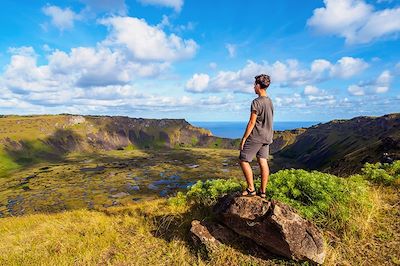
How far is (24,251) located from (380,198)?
1684 cm

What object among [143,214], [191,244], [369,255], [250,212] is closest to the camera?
[369,255]

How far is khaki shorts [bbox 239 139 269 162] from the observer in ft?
38.6

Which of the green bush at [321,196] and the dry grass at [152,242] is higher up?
the green bush at [321,196]

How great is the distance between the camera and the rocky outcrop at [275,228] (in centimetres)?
1000

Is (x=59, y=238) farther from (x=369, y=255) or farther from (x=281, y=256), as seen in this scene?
(x=369, y=255)

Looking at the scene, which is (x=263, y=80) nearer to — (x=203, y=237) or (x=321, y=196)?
(x=321, y=196)

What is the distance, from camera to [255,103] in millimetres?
11648

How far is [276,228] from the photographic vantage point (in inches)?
406

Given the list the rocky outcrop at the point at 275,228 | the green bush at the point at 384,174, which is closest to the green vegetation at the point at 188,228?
the rocky outcrop at the point at 275,228

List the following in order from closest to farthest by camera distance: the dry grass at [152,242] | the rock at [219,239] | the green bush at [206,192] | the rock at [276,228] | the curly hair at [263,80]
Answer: the rock at [276,228], the dry grass at [152,242], the rock at [219,239], the curly hair at [263,80], the green bush at [206,192]

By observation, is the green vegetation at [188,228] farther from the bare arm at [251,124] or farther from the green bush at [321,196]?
the bare arm at [251,124]

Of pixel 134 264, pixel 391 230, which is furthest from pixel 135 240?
pixel 391 230

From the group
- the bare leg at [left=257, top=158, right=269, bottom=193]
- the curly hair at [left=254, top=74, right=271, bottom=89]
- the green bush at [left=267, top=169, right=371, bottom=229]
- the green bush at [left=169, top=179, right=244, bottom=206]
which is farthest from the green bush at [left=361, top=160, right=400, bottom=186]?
the curly hair at [left=254, top=74, right=271, bottom=89]

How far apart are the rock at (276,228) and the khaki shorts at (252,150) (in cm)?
166
